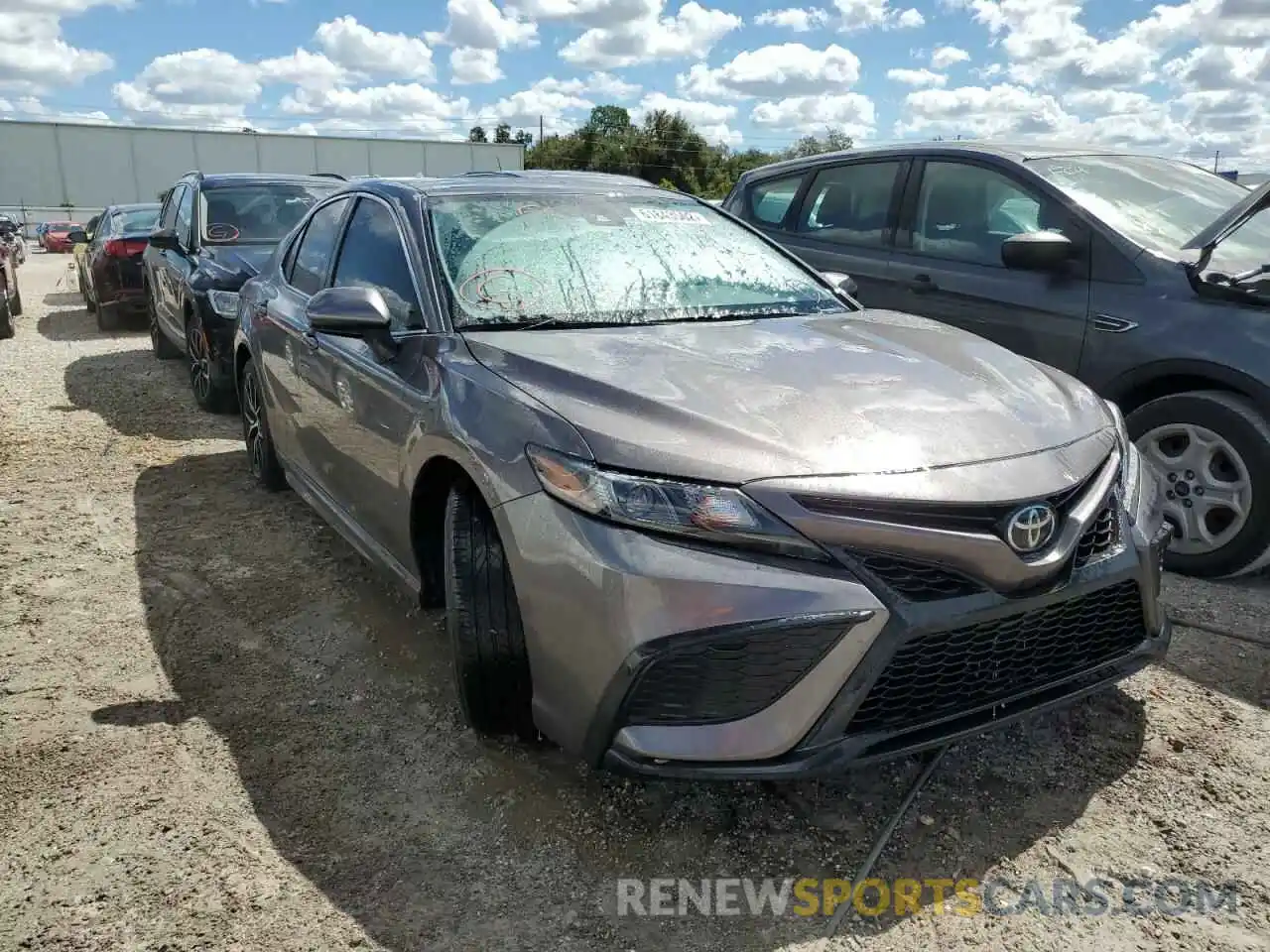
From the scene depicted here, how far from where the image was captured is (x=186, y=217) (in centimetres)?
787

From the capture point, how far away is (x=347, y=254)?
3859 millimetres

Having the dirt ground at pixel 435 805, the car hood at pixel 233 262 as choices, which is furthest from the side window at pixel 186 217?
the dirt ground at pixel 435 805

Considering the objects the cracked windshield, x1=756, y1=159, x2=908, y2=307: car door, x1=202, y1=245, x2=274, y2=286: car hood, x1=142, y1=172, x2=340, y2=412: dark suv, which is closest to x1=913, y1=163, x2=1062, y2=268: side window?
x1=756, y1=159, x2=908, y2=307: car door

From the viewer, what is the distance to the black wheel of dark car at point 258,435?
489cm

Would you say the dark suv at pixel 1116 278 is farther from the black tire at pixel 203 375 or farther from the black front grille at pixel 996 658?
the black tire at pixel 203 375

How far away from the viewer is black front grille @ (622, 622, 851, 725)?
6.86 ft

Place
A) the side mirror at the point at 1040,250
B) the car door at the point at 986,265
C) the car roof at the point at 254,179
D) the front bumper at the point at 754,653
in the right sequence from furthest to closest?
the car roof at the point at 254,179 < the car door at the point at 986,265 < the side mirror at the point at 1040,250 < the front bumper at the point at 754,653

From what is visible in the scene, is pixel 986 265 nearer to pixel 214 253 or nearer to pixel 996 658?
pixel 996 658

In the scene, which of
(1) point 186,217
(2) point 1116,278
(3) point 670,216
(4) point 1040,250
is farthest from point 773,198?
(1) point 186,217

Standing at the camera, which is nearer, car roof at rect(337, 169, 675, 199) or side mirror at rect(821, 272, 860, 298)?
car roof at rect(337, 169, 675, 199)

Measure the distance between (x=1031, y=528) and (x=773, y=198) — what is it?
4261 millimetres

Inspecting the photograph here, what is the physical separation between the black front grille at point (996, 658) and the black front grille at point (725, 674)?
18 centimetres

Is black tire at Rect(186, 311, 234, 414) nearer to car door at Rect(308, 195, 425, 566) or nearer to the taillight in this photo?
car door at Rect(308, 195, 425, 566)

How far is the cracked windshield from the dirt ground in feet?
4.09
